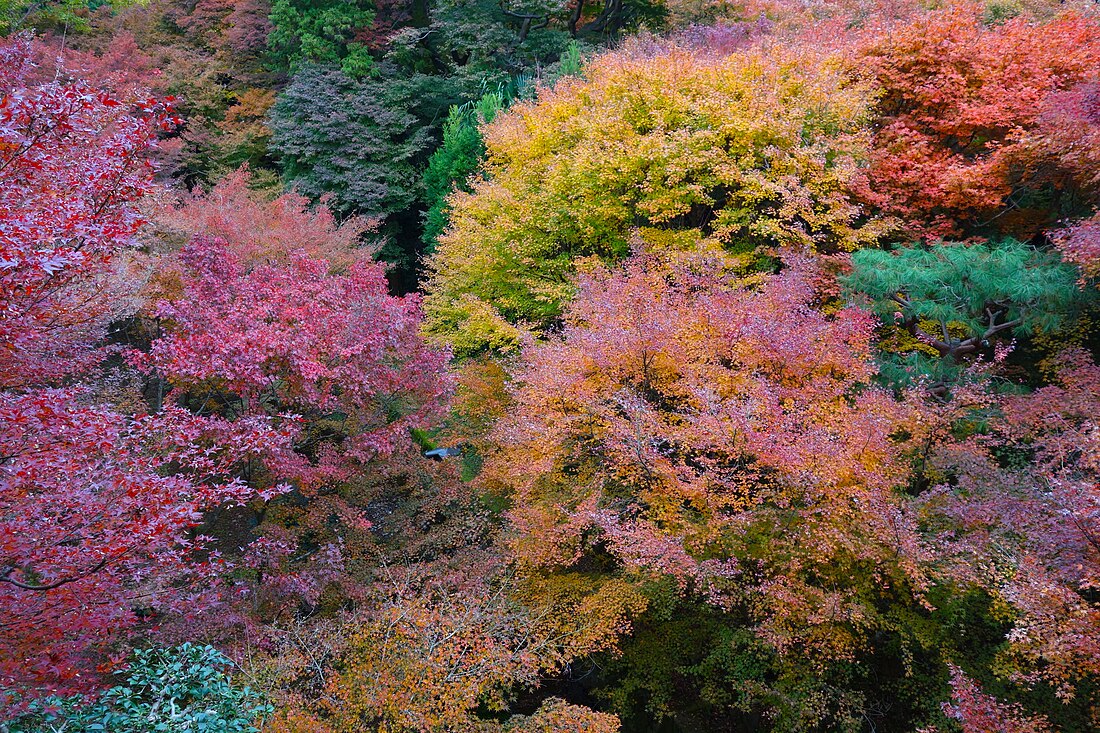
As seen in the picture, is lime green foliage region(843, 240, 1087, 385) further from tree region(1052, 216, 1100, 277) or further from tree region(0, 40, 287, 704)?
tree region(0, 40, 287, 704)

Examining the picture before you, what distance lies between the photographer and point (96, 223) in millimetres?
5508

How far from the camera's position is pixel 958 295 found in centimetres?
1044

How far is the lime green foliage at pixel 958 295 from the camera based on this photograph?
9.72 m

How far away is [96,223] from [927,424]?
10.3 meters

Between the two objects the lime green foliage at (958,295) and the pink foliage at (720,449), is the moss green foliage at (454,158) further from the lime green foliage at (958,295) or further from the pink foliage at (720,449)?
the lime green foliage at (958,295)

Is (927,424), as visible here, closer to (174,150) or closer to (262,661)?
(262,661)

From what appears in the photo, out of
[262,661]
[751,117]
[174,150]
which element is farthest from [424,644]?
[174,150]

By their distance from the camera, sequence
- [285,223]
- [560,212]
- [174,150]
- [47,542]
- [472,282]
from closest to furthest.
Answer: [47,542] → [560,212] → [472,282] → [285,223] → [174,150]

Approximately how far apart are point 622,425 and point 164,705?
6.11 metres

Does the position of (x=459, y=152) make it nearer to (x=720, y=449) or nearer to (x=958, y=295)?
(x=958, y=295)

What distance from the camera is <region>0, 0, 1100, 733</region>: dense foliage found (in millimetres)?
5848

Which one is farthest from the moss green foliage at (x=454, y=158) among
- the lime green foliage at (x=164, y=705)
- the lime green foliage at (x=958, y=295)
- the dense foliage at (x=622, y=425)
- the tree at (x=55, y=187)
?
the lime green foliage at (x=164, y=705)

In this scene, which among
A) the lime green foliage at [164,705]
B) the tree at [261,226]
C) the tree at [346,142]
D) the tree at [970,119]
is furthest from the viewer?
the tree at [346,142]

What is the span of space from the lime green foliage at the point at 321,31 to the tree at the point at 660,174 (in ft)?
44.4
